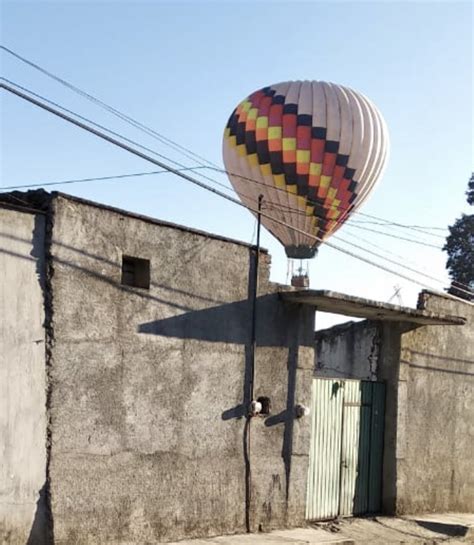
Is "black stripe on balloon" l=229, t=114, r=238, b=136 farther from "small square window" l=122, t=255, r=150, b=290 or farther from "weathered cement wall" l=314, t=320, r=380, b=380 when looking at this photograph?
"small square window" l=122, t=255, r=150, b=290

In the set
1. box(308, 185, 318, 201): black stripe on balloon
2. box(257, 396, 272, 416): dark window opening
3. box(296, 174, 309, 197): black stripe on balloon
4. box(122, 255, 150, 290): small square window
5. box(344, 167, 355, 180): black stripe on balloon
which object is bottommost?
box(257, 396, 272, 416): dark window opening

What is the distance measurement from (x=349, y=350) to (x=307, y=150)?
6.61 meters

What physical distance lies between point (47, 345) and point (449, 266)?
3294 centimetres

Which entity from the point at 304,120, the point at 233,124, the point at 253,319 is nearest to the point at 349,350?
the point at 253,319

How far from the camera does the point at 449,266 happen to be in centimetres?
3947

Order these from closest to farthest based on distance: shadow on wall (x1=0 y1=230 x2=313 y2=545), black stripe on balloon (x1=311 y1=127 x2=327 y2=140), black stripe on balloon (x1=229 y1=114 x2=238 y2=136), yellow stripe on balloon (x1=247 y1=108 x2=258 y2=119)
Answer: shadow on wall (x1=0 y1=230 x2=313 y2=545) → black stripe on balloon (x1=311 y1=127 x2=327 y2=140) → yellow stripe on balloon (x1=247 y1=108 x2=258 y2=119) → black stripe on balloon (x1=229 y1=114 x2=238 y2=136)

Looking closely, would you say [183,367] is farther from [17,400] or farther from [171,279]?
[17,400]

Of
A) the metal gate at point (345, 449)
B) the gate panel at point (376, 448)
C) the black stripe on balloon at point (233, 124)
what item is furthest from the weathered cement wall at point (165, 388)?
the black stripe on balloon at point (233, 124)

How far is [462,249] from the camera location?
129ft

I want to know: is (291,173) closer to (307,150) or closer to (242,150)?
(307,150)

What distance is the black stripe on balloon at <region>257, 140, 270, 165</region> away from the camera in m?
20.6

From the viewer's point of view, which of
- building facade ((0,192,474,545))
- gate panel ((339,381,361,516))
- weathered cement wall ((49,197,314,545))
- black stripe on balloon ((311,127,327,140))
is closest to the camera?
building facade ((0,192,474,545))

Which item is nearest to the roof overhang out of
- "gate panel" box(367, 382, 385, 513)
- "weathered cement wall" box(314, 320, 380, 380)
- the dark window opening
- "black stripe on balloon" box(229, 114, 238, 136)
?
"weathered cement wall" box(314, 320, 380, 380)

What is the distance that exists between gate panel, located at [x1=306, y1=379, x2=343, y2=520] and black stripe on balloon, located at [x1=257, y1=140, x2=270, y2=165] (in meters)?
9.01
